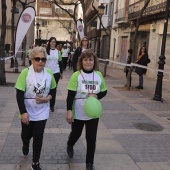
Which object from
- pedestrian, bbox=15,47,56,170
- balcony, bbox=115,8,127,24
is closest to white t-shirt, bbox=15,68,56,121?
→ pedestrian, bbox=15,47,56,170

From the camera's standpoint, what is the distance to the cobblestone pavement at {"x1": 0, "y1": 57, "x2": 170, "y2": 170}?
4387mm

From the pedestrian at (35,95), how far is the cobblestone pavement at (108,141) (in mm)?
612

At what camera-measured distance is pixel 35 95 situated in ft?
12.7

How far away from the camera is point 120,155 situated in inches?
189

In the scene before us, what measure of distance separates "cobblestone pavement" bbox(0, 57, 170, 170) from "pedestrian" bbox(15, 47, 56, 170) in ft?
2.01

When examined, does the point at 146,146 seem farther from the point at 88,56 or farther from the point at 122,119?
the point at 88,56

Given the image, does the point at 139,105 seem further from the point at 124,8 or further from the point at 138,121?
the point at 124,8

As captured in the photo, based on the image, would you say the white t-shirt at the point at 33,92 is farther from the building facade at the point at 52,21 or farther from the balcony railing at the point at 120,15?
the building facade at the point at 52,21

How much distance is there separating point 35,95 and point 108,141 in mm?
2089

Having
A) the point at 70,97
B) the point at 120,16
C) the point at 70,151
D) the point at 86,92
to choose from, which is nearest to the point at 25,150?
the point at 70,151

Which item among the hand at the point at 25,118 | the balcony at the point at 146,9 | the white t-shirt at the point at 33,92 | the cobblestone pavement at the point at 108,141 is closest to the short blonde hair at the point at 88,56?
the white t-shirt at the point at 33,92

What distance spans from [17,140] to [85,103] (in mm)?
1933

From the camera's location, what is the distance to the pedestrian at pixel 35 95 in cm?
381

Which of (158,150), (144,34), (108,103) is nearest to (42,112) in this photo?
(158,150)
